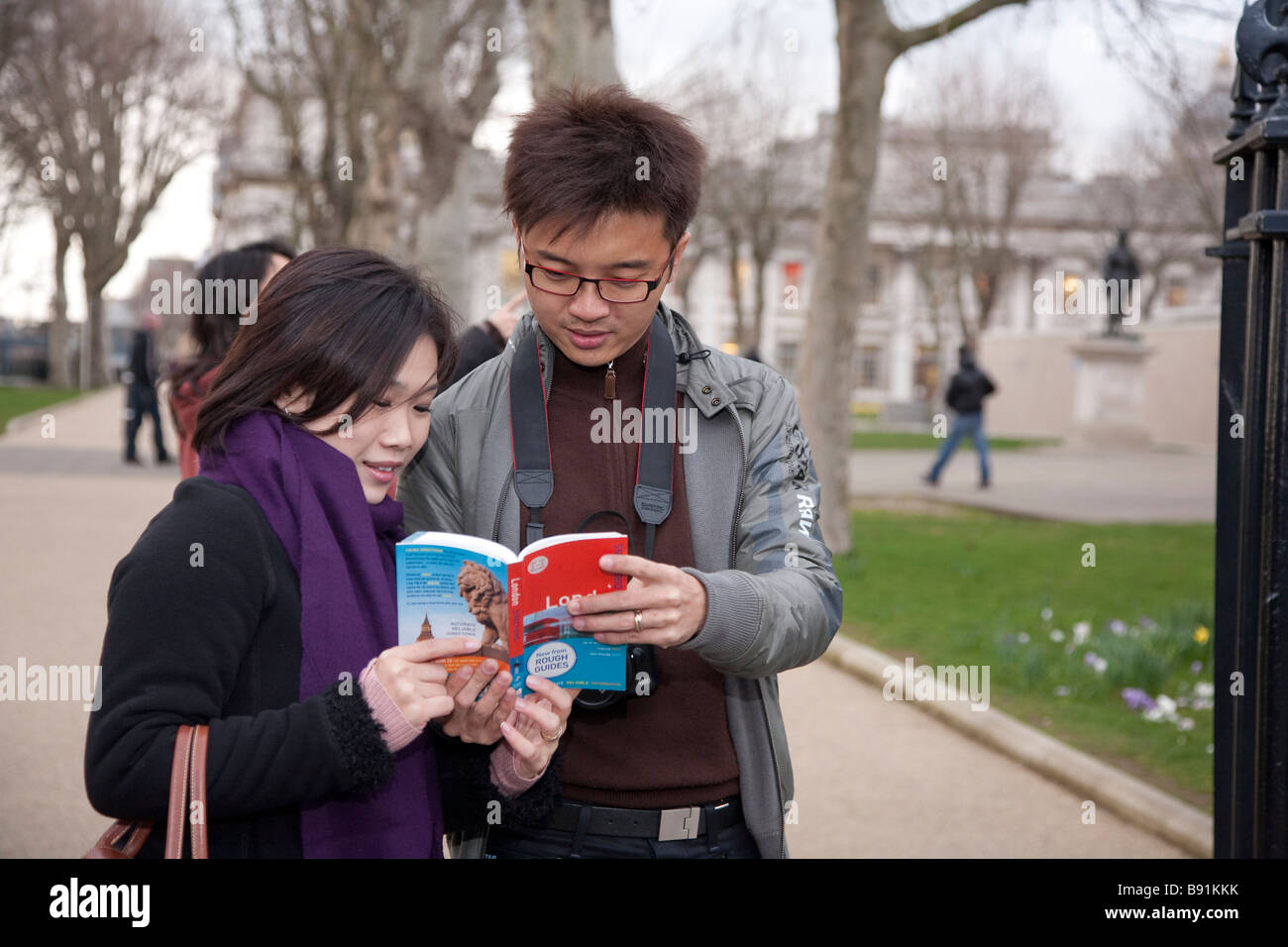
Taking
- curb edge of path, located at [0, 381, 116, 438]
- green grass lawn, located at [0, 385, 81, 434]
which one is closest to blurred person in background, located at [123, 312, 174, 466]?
curb edge of path, located at [0, 381, 116, 438]

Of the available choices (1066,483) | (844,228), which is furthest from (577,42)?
(1066,483)

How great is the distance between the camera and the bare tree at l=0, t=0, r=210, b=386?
2653 cm

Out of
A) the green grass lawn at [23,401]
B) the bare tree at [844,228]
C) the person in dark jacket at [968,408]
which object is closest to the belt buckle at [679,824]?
the bare tree at [844,228]

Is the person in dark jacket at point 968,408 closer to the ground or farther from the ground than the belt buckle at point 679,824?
farther from the ground

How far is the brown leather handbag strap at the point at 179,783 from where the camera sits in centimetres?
191

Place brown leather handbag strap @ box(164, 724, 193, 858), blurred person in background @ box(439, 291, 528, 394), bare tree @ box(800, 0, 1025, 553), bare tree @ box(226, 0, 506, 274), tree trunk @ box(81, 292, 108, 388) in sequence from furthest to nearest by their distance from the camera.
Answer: tree trunk @ box(81, 292, 108, 388)
bare tree @ box(226, 0, 506, 274)
bare tree @ box(800, 0, 1025, 553)
blurred person in background @ box(439, 291, 528, 394)
brown leather handbag strap @ box(164, 724, 193, 858)

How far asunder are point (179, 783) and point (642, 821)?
2.65 feet

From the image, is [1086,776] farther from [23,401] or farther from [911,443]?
[23,401]

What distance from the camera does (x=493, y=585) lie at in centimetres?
205

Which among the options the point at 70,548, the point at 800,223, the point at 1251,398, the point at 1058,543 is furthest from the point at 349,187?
the point at 800,223

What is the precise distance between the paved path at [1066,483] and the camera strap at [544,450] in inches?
426

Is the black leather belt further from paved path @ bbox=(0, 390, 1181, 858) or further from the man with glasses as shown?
paved path @ bbox=(0, 390, 1181, 858)

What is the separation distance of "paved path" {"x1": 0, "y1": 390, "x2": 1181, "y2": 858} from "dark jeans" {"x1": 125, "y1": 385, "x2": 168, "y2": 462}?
844 centimetres

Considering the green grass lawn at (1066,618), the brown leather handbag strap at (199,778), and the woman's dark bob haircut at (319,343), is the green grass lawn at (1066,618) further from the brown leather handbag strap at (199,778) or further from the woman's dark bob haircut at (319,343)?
the brown leather handbag strap at (199,778)
